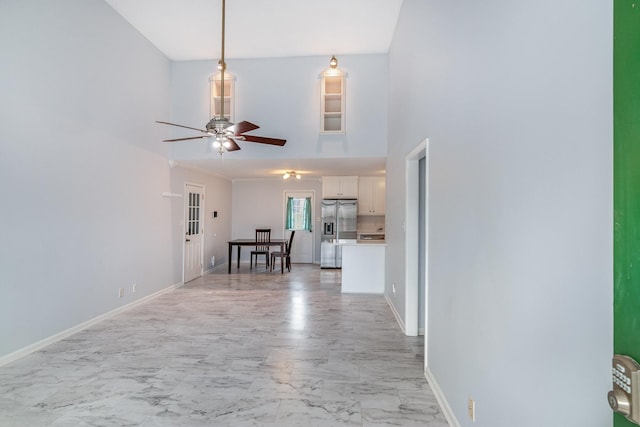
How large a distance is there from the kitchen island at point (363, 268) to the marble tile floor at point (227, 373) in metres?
1.02

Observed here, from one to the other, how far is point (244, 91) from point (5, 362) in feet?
14.9

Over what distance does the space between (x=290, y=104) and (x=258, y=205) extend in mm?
4145

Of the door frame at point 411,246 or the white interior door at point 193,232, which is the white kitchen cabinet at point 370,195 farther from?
the door frame at point 411,246

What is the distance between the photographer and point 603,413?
880 mm

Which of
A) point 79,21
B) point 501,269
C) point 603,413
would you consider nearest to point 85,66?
point 79,21

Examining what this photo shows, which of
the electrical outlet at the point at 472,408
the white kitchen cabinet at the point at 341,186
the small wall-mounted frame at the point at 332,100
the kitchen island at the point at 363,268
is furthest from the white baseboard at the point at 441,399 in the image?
the white kitchen cabinet at the point at 341,186

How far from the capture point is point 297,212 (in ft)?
29.8

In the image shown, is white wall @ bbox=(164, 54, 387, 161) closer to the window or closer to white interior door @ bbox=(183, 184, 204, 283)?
white interior door @ bbox=(183, 184, 204, 283)

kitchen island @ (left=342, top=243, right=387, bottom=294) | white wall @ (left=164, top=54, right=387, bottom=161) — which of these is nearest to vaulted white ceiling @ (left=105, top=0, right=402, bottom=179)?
white wall @ (left=164, top=54, right=387, bottom=161)

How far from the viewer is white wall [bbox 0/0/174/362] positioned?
296 cm

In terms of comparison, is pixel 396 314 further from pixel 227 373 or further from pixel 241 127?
pixel 241 127

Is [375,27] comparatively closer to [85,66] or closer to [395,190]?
[395,190]

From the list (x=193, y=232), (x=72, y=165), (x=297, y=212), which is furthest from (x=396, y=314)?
(x=297, y=212)

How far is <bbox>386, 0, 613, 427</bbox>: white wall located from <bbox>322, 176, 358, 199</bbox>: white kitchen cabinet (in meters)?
5.53
